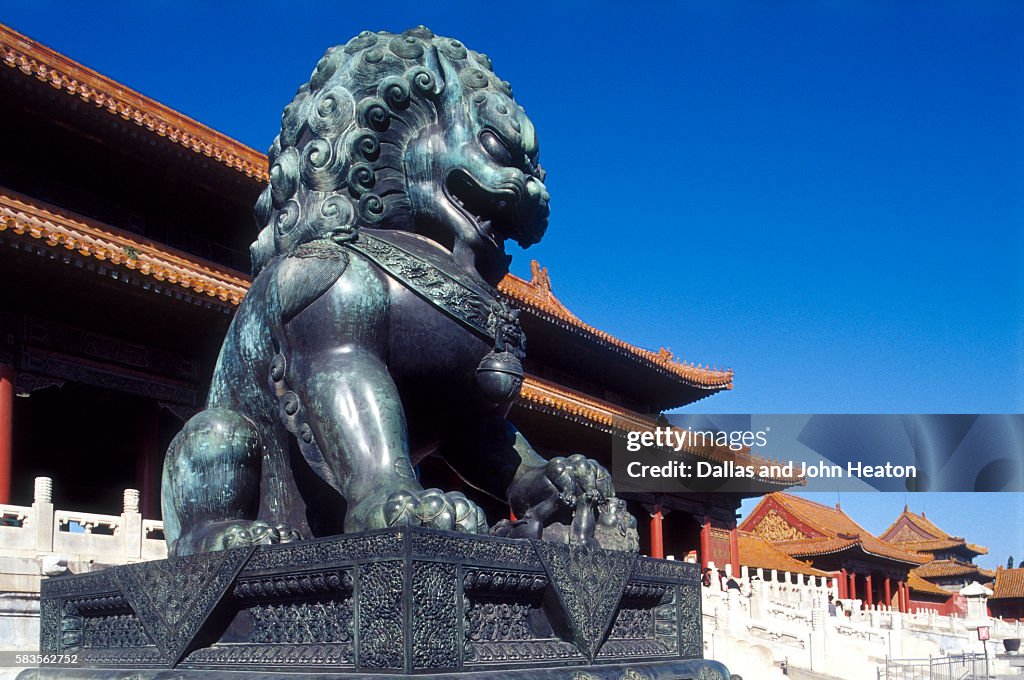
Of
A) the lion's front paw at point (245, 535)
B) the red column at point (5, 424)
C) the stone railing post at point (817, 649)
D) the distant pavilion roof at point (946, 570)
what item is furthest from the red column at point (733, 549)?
the distant pavilion roof at point (946, 570)

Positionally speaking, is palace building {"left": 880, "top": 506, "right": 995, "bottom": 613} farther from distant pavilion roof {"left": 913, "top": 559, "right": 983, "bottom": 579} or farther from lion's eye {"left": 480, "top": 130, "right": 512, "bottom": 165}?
lion's eye {"left": 480, "top": 130, "right": 512, "bottom": 165}

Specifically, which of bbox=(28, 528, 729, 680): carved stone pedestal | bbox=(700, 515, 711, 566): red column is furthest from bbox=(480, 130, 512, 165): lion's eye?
bbox=(700, 515, 711, 566): red column

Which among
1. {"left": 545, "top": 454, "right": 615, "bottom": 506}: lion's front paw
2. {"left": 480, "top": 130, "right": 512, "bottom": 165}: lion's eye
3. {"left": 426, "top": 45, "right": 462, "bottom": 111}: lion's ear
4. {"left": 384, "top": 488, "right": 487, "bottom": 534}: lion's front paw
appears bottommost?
{"left": 384, "top": 488, "right": 487, "bottom": 534}: lion's front paw

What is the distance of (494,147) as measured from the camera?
97.2 inches

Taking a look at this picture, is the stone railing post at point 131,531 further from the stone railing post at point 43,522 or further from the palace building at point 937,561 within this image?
the palace building at point 937,561

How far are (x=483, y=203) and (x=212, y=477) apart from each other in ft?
2.88

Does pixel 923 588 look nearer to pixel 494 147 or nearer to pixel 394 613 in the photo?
pixel 494 147

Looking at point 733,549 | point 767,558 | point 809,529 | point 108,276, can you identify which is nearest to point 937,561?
point 809,529

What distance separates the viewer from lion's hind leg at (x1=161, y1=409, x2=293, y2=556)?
226cm

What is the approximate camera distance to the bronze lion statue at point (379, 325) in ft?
7.17

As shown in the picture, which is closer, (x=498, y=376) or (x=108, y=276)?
(x=498, y=376)

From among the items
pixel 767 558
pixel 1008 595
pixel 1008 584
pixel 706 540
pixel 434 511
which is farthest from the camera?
pixel 1008 584

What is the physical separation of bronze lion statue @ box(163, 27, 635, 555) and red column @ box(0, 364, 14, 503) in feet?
27.2

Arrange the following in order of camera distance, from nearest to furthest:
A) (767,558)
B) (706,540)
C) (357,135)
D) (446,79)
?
1. (357,135)
2. (446,79)
3. (706,540)
4. (767,558)
